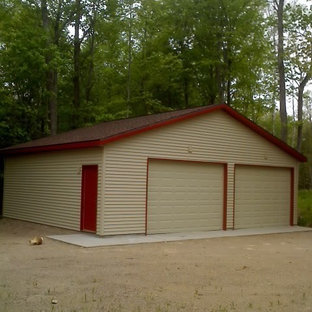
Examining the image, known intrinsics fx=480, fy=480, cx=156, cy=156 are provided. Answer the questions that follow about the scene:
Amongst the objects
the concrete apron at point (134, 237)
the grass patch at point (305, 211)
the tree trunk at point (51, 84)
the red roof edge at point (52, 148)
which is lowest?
the concrete apron at point (134, 237)

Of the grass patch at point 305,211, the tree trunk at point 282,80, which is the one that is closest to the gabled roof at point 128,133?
the grass patch at point 305,211

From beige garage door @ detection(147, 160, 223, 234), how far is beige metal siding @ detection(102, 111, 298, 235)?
1.06 feet

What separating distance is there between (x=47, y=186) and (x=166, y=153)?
4173 millimetres

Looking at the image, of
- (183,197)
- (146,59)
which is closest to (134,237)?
(183,197)

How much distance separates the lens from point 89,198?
13594 millimetres

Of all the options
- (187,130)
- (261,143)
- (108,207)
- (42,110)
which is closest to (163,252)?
(108,207)

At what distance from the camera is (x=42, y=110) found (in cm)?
2453

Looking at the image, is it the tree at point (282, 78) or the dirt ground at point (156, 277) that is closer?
the dirt ground at point (156, 277)

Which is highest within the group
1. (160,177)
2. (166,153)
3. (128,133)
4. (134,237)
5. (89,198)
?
(128,133)

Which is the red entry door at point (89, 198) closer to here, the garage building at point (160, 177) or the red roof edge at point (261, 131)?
the garage building at point (160, 177)

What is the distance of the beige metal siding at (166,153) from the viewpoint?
13039mm

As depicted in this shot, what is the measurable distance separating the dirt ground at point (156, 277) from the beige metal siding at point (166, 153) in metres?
1.63

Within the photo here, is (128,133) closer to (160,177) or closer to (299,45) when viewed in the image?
(160,177)

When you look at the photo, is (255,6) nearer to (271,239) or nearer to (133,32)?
(133,32)
